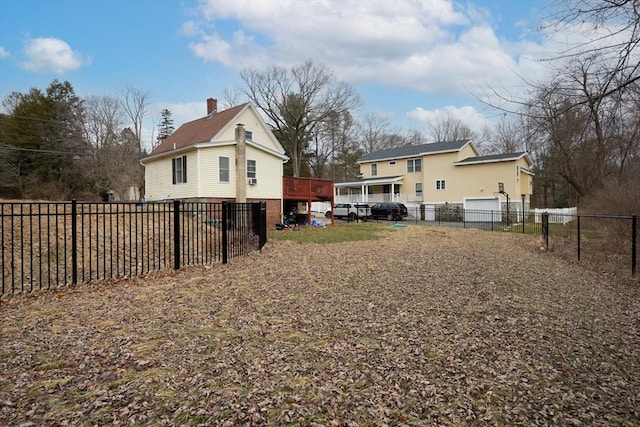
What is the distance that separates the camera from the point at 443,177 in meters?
36.3

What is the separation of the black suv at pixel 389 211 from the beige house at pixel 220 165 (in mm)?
11127

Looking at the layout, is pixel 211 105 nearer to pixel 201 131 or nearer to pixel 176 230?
pixel 201 131

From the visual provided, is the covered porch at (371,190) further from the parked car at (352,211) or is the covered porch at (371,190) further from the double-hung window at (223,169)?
the double-hung window at (223,169)

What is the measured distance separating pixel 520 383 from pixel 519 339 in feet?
3.82

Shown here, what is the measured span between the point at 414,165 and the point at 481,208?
861 cm

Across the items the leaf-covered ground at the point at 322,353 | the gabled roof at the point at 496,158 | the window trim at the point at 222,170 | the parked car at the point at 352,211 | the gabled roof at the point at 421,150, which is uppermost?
the gabled roof at the point at 421,150

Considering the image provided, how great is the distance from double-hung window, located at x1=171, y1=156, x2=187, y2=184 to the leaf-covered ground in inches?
510

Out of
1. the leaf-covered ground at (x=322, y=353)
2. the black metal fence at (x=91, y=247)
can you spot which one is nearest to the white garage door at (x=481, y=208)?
the black metal fence at (x=91, y=247)

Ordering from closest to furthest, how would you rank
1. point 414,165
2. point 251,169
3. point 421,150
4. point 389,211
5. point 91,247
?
point 91,247 → point 251,169 → point 389,211 → point 421,150 → point 414,165

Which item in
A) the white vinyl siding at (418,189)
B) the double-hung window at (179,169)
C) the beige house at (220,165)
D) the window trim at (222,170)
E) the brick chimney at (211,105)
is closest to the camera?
the beige house at (220,165)

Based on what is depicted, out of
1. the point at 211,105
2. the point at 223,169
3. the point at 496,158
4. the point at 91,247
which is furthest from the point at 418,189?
the point at 91,247

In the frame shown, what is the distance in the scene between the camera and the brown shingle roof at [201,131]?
20172mm

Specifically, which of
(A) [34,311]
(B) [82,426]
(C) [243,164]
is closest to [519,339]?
(B) [82,426]

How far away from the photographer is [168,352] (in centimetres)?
389
